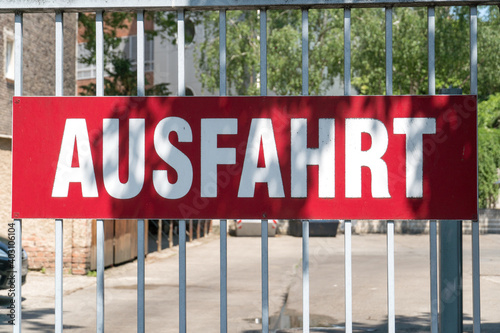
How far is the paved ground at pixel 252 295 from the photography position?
1085 cm

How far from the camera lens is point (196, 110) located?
3.90 m

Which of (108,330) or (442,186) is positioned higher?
(442,186)

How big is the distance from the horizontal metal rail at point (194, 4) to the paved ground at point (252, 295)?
7.08 m

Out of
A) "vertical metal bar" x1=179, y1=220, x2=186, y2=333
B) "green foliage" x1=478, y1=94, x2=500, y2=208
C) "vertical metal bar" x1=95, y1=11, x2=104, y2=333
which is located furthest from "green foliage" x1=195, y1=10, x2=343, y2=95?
"vertical metal bar" x1=179, y1=220, x2=186, y2=333

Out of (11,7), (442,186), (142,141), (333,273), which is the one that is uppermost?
(11,7)

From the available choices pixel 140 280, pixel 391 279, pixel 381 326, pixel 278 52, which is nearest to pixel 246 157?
pixel 140 280

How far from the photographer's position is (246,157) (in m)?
3.84

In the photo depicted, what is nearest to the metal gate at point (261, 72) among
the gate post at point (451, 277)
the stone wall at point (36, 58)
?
the gate post at point (451, 277)

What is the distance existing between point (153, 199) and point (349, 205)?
1.09m

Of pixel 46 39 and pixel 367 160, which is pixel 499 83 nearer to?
pixel 46 39

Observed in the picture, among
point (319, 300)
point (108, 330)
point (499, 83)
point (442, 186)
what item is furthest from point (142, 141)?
point (499, 83)

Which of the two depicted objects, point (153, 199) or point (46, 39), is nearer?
point (153, 199)

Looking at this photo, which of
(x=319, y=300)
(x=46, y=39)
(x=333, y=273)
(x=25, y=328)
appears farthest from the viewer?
(x=46, y=39)

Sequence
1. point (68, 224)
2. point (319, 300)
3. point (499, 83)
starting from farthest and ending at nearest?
point (499, 83), point (68, 224), point (319, 300)
